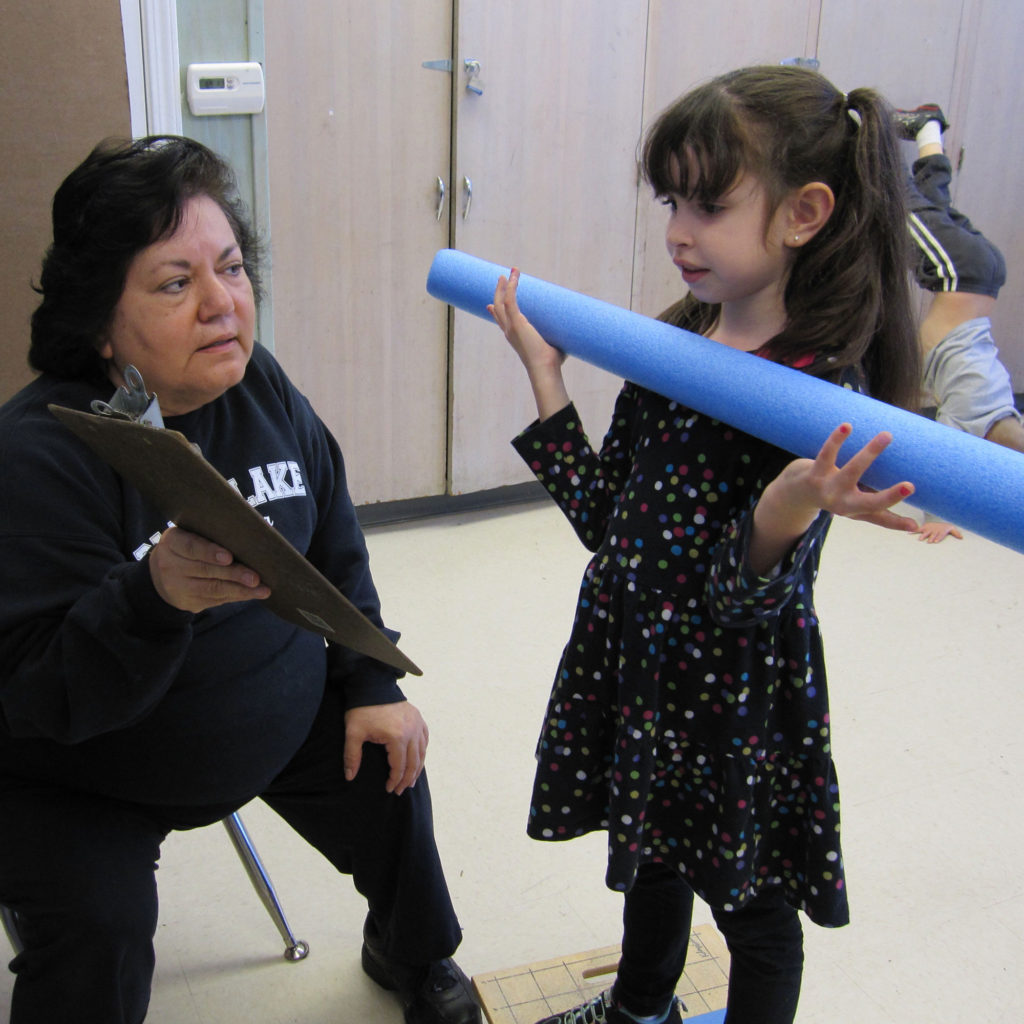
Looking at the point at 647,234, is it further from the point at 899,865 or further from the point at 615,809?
the point at 615,809

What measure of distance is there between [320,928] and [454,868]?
0.25m

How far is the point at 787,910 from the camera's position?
1.18 m

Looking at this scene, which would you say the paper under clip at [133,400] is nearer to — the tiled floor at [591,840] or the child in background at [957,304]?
the tiled floor at [591,840]

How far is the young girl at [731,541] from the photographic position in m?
0.97

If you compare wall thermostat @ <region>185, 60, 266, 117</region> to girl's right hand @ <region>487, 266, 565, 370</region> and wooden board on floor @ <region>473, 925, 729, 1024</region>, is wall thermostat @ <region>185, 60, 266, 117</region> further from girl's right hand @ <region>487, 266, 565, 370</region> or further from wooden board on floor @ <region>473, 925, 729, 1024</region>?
wooden board on floor @ <region>473, 925, 729, 1024</region>

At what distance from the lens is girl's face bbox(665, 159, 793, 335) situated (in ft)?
3.20

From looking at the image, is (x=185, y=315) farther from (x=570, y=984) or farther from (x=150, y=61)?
(x=570, y=984)

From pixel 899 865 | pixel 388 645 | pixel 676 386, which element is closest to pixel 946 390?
pixel 899 865

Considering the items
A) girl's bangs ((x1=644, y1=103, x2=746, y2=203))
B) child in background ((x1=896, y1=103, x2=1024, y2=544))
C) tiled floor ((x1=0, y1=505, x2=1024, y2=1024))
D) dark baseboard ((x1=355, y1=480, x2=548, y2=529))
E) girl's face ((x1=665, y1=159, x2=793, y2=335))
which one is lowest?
dark baseboard ((x1=355, y1=480, x2=548, y2=529))

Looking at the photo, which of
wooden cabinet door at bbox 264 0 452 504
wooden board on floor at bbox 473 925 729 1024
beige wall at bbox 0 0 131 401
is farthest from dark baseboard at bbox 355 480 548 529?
wooden board on floor at bbox 473 925 729 1024

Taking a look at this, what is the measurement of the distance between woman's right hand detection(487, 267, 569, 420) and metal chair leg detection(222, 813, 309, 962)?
72 centimetres

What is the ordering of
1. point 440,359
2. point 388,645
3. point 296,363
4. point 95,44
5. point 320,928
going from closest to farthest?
1. point 388,645
2. point 320,928
3. point 95,44
4. point 296,363
5. point 440,359

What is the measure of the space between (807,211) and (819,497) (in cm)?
30

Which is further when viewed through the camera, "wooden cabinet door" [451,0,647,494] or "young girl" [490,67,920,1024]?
"wooden cabinet door" [451,0,647,494]
